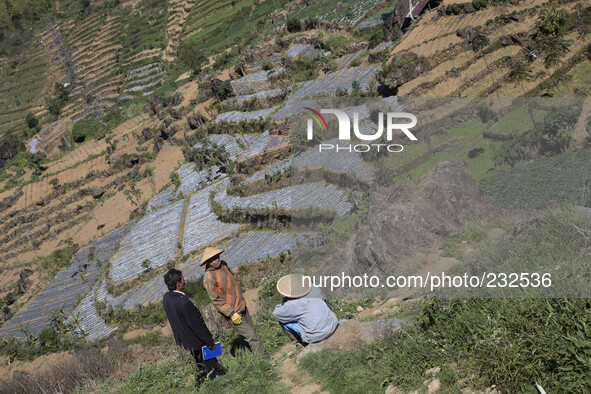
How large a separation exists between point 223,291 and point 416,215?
105 inches

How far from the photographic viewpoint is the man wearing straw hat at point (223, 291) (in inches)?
271

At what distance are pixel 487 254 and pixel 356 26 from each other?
2908cm

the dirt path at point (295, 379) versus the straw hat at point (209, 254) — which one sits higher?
the straw hat at point (209, 254)

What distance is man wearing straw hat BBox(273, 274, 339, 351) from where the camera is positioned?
640cm

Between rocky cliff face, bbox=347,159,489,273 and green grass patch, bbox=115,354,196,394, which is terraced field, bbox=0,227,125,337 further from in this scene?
rocky cliff face, bbox=347,159,489,273

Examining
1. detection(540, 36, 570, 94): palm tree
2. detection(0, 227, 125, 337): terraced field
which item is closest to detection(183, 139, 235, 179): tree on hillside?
detection(0, 227, 125, 337): terraced field

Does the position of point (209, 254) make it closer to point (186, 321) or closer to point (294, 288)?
point (186, 321)

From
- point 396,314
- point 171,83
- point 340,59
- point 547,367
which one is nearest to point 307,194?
point 396,314

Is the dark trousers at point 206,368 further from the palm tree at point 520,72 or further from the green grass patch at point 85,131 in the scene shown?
the green grass patch at point 85,131

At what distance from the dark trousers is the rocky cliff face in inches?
87.8

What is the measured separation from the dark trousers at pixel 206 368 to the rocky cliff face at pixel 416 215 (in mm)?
2231

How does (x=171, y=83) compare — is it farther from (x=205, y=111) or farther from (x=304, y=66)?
(x=304, y=66)

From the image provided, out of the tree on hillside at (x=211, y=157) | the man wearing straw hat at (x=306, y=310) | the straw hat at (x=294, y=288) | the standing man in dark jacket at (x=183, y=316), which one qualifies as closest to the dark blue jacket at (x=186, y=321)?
the standing man in dark jacket at (x=183, y=316)

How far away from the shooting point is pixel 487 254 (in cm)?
527
